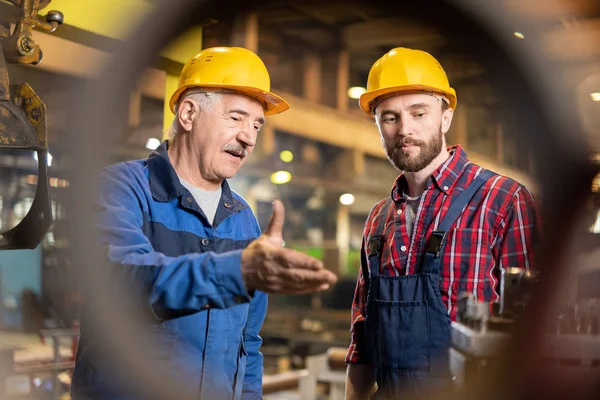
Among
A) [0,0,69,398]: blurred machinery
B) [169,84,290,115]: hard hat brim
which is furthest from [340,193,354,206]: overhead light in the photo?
[0,0,69,398]: blurred machinery

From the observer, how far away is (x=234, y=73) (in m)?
0.96

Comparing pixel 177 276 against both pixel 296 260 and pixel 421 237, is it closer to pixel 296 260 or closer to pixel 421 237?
pixel 296 260

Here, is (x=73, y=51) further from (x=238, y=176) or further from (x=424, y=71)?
(x=424, y=71)

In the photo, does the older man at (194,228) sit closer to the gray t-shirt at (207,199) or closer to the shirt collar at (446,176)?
the gray t-shirt at (207,199)

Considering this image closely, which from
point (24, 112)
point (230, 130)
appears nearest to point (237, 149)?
point (230, 130)

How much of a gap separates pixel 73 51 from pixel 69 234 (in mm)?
331

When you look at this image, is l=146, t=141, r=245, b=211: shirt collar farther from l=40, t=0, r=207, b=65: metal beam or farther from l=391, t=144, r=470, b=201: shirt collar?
l=391, t=144, r=470, b=201: shirt collar

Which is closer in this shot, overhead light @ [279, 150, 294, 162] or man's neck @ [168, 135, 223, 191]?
overhead light @ [279, 150, 294, 162]

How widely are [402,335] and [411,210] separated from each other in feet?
0.67

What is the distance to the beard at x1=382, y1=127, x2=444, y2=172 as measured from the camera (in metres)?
0.95

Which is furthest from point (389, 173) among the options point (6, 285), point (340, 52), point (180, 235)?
point (6, 285)

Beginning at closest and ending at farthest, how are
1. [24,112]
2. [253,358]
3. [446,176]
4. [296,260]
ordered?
[296,260]
[446,176]
[253,358]
[24,112]

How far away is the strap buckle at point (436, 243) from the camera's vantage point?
0.98m

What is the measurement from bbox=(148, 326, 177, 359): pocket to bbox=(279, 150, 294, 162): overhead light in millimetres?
331
